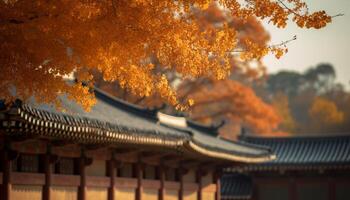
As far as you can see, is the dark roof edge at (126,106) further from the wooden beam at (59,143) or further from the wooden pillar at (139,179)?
the wooden beam at (59,143)

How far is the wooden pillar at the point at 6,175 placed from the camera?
683 inches

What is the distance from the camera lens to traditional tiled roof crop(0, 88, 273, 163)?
15.7 metres

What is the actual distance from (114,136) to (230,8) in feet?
23.6

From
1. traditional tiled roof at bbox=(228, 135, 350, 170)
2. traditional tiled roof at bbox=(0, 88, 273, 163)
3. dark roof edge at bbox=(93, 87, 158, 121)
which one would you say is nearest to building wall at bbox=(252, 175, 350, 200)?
traditional tiled roof at bbox=(228, 135, 350, 170)

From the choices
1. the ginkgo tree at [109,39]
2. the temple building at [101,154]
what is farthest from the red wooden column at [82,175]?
the ginkgo tree at [109,39]

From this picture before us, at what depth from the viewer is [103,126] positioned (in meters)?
19.2

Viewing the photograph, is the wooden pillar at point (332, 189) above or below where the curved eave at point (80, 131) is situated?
below

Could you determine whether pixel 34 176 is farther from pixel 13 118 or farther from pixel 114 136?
pixel 13 118

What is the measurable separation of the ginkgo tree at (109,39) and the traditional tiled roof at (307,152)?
2720 centimetres

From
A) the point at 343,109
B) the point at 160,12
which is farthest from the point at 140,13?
the point at 343,109

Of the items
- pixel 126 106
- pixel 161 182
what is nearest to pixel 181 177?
pixel 161 182

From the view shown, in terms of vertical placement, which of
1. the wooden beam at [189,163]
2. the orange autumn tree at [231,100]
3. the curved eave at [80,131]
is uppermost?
the orange autumn tree at [231,100]

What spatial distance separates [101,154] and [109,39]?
9657 mm

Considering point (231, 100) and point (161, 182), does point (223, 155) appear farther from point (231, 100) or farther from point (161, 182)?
point (231, 100)
